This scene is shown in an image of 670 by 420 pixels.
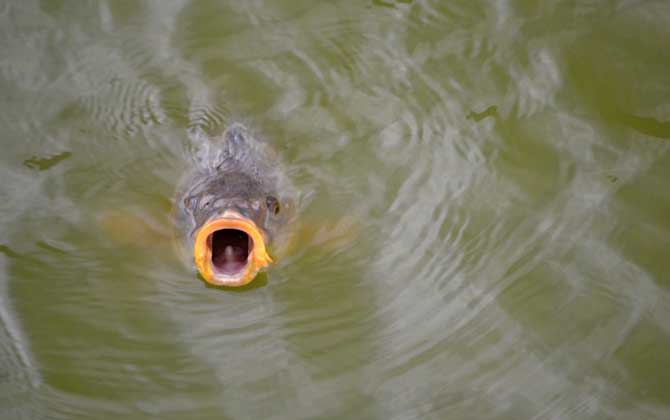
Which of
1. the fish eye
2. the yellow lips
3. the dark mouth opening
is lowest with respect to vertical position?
the yellow lips

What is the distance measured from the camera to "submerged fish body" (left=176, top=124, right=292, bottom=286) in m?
4.64

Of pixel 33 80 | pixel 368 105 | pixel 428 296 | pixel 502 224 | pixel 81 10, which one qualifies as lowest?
pixel 428 296

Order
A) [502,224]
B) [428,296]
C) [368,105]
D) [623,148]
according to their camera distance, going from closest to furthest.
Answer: [428,296]
[502,224]
[623,148]
[368,105]

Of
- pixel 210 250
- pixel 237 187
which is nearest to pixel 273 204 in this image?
pixel 237 187

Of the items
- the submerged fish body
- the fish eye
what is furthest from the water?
the fish eye

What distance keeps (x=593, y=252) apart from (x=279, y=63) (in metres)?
3.19

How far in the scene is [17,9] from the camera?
6969mm

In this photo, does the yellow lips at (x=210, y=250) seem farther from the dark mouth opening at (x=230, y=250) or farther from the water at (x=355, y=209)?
the water at (x=355, y=209)

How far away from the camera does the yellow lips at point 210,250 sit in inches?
179

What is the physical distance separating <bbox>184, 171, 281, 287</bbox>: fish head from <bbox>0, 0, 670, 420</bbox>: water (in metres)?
0.31

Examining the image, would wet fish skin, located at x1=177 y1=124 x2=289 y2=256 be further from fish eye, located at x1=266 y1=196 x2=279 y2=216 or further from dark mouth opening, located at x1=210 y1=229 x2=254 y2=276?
dark mouth opening, located at x1=210 y1=229 x2=254 y2=276

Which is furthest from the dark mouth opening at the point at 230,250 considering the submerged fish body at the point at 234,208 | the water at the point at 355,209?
the water at the point at 355,209

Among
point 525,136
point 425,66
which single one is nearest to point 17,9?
point 425,66

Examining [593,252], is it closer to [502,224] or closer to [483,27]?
[502,224]
